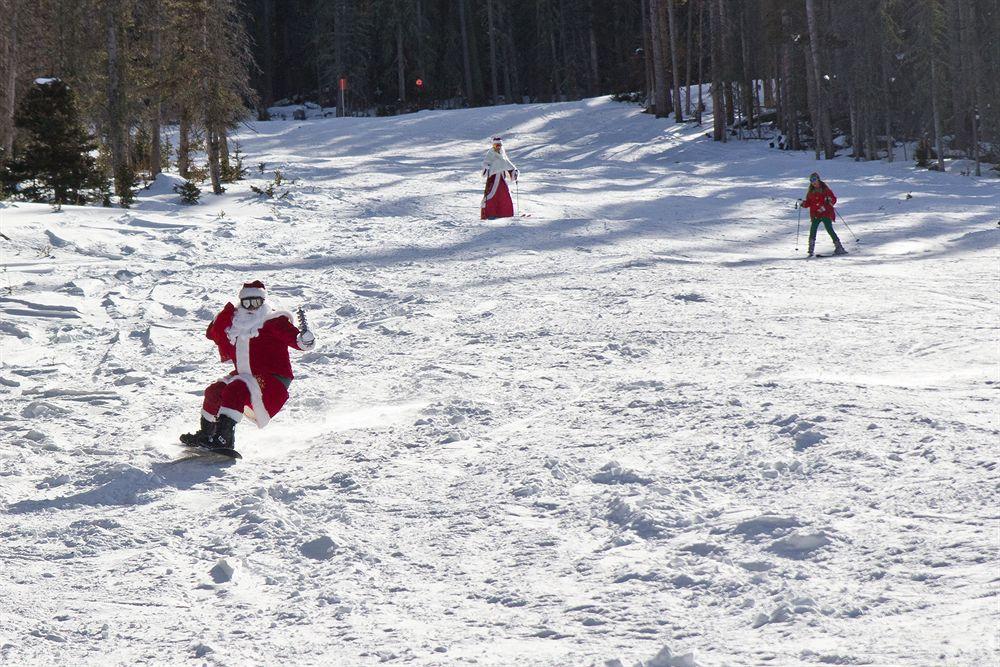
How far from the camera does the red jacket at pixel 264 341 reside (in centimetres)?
704

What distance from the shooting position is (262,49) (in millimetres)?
60812

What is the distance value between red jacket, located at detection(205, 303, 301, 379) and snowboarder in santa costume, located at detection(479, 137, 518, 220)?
12.3 metres

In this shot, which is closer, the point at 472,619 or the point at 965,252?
the point at 472,619

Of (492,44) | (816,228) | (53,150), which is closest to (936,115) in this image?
(816,228)

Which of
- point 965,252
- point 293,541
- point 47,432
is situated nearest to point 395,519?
point 293,541

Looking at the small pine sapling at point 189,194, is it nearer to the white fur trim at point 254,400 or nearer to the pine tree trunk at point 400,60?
the white fur trim at point 254,400

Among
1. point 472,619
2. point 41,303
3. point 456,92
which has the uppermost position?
point 456,92

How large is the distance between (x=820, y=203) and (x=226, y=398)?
37.9 feet

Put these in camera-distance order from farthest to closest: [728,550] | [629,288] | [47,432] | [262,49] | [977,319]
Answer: [262,49] < [629,288] < [977,319] < [47,432] < [728,550]

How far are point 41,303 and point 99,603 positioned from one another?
7.35m

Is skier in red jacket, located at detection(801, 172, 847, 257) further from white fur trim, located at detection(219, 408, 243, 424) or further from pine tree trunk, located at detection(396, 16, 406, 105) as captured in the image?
pine tree trunk, located at detection(396, 16, 406, 105)

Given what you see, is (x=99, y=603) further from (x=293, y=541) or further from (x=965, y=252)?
(x=965, y=252)

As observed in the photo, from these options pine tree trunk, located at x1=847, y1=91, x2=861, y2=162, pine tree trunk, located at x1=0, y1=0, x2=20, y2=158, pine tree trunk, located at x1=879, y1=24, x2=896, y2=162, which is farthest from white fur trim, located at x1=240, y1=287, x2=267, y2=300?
pine tree trunk, located at x1=879, y1=24, x2=896, y2=162

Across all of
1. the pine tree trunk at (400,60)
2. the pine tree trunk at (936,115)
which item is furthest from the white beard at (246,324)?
the pine tree trunk at (400,60)
